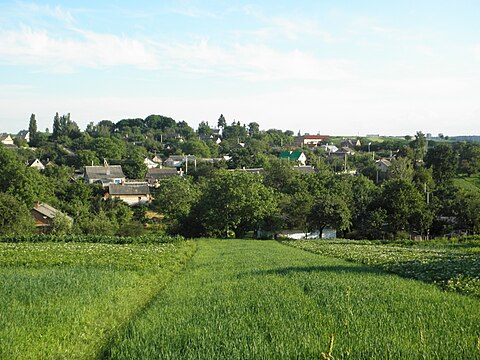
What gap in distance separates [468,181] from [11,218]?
268ft

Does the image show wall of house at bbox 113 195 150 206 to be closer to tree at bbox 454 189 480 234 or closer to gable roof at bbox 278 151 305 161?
gable roof at bbox 278 151 305 161

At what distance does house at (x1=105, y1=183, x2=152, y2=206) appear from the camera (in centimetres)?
8731

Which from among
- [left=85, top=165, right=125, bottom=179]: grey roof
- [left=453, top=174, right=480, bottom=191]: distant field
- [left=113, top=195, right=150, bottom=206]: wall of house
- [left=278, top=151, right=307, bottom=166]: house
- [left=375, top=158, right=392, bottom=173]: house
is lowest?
[left=113, top=195, right=150, bottom=206]: wall of house

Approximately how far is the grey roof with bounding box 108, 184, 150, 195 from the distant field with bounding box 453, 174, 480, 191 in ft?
195

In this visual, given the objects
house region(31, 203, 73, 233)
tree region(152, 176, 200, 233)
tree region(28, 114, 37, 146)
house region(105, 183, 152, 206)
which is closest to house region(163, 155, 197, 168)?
house region(105, 183, 152, 206)

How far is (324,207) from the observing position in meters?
55.7

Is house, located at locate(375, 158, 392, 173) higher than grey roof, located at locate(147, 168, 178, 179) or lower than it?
higher

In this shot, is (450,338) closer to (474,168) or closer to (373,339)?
(373,339)

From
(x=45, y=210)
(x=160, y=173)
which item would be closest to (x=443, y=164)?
(x=160, y=173)

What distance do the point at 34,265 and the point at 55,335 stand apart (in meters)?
14.5

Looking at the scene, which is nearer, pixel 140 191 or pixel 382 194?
pixel 382 194

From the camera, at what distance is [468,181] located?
92188 mm

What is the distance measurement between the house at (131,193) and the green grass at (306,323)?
7418 centimetres

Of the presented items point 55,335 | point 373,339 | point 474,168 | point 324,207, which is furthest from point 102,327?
point 474,168
